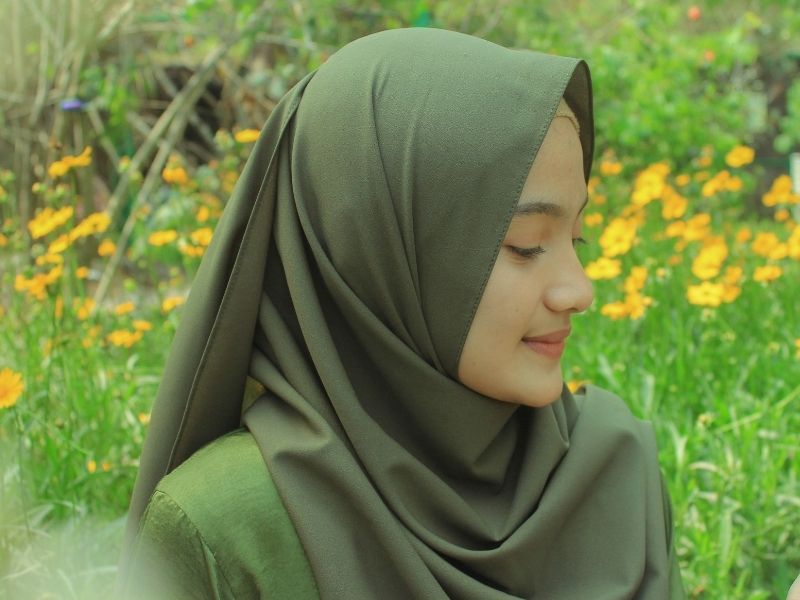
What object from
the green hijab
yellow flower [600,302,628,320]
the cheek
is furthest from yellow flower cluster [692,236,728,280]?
the cheek

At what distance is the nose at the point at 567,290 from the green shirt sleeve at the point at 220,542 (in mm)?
423

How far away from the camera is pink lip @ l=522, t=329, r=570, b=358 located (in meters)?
1.26

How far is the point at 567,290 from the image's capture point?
1229 millimetres

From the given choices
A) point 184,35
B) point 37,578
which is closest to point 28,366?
point 37,578

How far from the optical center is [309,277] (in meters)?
1.22

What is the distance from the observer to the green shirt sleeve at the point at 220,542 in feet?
3.58

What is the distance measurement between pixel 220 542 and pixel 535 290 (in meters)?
0.49

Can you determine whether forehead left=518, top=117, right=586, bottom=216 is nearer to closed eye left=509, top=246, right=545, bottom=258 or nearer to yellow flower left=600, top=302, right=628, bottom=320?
closed eye left=509, top=246, right=545, bottom=258

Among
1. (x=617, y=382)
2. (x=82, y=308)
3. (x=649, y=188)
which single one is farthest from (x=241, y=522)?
(x=649, y=188)

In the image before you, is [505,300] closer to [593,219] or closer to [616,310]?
[616,310]

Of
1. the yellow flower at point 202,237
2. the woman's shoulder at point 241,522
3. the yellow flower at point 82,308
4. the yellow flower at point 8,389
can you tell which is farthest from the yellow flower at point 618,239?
the woman's shoulder at point 241,522

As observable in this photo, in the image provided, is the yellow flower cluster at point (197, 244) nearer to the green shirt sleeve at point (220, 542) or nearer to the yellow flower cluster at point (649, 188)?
the yellow flower cluster at point (649, 188)

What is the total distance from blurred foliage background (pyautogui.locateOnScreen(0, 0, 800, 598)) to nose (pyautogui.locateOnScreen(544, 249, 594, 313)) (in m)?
0.85

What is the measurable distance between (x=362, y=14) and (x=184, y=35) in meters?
0.89
